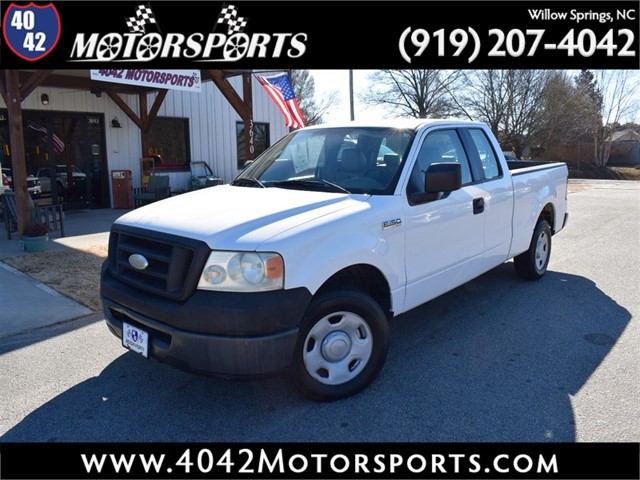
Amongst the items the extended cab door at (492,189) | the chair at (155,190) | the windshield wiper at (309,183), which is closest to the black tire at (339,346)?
the windshield wiper at (309,183)

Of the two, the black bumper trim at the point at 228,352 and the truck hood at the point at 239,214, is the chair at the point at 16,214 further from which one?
the black bumper trim at the point at 228,352

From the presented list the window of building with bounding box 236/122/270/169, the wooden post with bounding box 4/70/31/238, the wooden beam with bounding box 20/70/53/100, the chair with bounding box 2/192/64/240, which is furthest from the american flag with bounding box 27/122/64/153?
the window of building with bounding box 236/122/270/169

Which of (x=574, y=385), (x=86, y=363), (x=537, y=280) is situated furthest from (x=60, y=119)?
(x=574, y=385)

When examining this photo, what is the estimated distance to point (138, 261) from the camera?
3375 mm

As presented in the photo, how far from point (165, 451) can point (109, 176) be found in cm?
1199

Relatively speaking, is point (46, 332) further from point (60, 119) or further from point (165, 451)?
point (60, 119)

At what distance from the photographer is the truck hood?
122 inches

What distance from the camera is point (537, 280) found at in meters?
6.43

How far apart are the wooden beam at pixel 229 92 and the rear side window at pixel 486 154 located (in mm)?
6647

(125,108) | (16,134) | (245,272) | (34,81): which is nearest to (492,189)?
(245,272)

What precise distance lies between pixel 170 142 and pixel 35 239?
818 cm

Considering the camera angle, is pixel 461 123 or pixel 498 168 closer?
pixel 461 123

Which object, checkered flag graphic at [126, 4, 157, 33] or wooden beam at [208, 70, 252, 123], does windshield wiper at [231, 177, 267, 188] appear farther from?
wooden beam at [208, 70, 252, 123]

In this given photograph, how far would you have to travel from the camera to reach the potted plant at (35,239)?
7902mm
